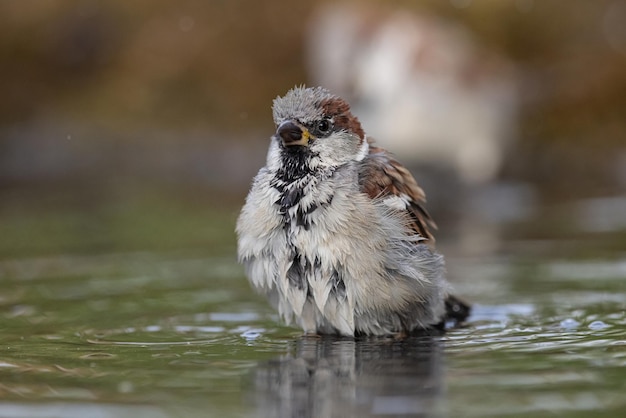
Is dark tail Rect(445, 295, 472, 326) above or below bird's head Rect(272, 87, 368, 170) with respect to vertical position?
below

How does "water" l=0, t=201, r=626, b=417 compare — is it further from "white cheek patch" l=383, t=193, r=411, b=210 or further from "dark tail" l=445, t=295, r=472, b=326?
"white cheek patch" l=383, t=193, r=411, b=210

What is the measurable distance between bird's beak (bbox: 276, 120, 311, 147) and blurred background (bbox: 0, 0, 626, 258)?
2.75m

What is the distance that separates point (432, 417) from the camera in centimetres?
304

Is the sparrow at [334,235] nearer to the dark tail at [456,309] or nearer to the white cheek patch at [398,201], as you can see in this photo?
the white cheek patch at [398,201]

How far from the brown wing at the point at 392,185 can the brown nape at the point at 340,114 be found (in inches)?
5.6

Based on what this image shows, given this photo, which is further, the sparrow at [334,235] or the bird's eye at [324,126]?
the bird's eye at [324,126]

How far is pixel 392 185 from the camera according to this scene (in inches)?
187

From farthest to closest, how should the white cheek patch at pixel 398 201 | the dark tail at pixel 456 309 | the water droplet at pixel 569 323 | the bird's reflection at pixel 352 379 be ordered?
the dark tail at pixel 456 309
the white cheek patch at pixel 398 201
the water droplet at pixel 569 323
the bird's reflection at pixel 352 379

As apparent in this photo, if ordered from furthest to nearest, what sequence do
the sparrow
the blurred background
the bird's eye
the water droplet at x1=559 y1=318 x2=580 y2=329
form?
1. the blurred background
2. the bird's eye
3. the water droplet at x1=559 y1=318 x2=580 y2=329
4. the sparrow

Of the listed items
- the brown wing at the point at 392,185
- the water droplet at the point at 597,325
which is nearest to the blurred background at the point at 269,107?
the brown wing at the point at 392,185

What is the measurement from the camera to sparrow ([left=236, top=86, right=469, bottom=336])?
14.4 feet

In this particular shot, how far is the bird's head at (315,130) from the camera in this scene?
4.70 metres

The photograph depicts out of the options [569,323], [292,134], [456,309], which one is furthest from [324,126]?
[569,323]

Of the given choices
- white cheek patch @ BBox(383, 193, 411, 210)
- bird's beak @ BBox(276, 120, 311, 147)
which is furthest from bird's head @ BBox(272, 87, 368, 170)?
white cheek patch @ BBox(383, 193, 411, 210)
